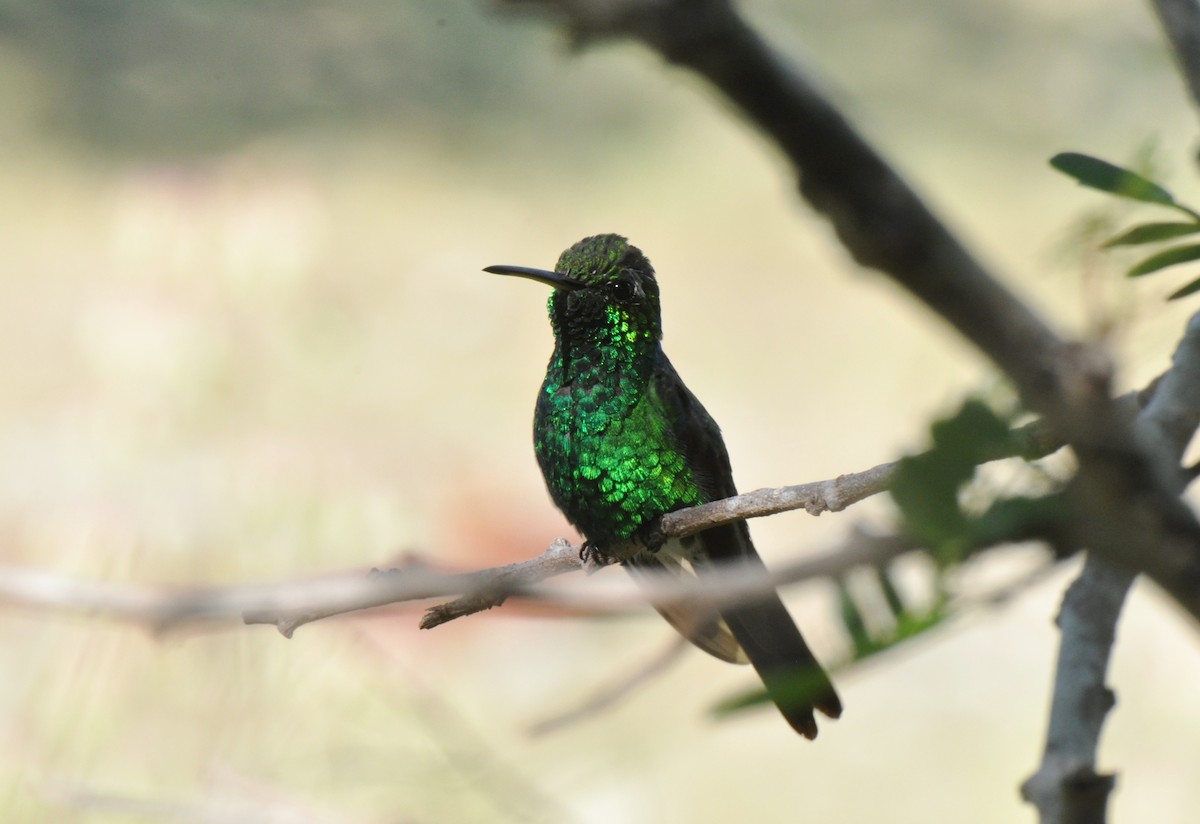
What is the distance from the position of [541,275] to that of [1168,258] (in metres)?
1.18

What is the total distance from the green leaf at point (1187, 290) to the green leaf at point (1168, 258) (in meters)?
0.02

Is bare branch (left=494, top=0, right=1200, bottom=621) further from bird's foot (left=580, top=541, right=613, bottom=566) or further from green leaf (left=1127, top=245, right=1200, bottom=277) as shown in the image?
bird's foot (left=580, top=541, right=613, bottom=566)

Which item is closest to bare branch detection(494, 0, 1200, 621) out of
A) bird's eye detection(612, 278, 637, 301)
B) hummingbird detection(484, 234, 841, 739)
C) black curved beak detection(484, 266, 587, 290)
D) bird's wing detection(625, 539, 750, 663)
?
black curved beak detection(484, 266, 587, 290)

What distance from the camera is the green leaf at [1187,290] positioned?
3.07ft

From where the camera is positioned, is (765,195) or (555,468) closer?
(555,468)

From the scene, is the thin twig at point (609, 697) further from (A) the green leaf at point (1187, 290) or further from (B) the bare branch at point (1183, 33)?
(B) the bare branch at point (1183, 33)

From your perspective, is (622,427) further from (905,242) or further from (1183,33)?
(905,242)

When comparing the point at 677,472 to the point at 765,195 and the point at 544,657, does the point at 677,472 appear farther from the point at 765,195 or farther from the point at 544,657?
the point at 765,195

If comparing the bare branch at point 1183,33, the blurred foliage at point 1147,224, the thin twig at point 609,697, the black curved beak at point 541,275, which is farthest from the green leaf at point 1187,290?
the black curved beak at point 541,275

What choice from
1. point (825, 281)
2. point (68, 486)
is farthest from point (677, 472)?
point (825, 281)

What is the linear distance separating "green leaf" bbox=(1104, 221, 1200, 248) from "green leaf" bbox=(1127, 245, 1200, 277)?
1 centimetres

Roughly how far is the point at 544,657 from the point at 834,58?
15.9ft

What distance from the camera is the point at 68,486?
5.01 meters

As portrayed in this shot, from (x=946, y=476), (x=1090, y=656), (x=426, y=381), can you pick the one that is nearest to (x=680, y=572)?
(x=1090, y=656)
